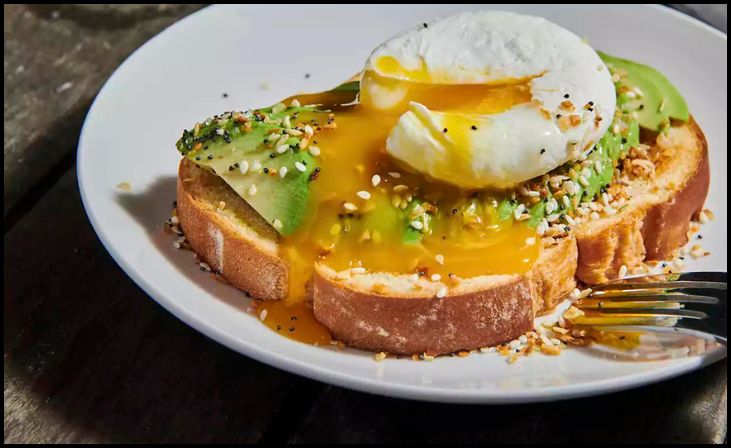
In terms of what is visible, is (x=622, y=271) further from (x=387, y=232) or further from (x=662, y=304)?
(x=387, y=232)

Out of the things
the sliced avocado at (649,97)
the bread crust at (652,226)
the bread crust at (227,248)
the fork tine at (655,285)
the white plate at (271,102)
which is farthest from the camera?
the sliced avocado at (649,97)

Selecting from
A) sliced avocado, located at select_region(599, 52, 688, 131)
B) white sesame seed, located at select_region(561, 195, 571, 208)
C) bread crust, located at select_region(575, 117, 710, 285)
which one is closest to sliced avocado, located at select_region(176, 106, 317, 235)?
white sesame seed, located at select_region(561, 195, 571, 208)

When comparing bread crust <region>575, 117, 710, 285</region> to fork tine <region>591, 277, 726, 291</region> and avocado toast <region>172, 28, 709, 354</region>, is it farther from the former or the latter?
fork tine <region>591, 277, 726, 291</region>

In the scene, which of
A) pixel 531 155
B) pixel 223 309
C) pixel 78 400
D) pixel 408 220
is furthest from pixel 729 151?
pixel 78 400

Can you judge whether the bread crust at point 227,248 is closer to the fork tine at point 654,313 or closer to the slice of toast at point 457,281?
the slice of toast at point 457,281

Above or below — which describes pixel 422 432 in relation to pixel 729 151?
below

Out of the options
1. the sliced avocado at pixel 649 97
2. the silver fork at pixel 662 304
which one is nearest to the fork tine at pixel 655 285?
the silver fork at pixel 662 304

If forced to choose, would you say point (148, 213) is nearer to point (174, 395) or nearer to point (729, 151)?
point (174, 395)

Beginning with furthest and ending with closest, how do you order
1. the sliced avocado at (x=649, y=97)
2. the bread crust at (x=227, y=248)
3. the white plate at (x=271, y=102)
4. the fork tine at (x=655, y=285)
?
the sliced avocado at (x=649, y=97) → the bread crust at (x=227, y=248) → the fork tine at (x=655, y=285) → the white plate at (x=271, y=102)
